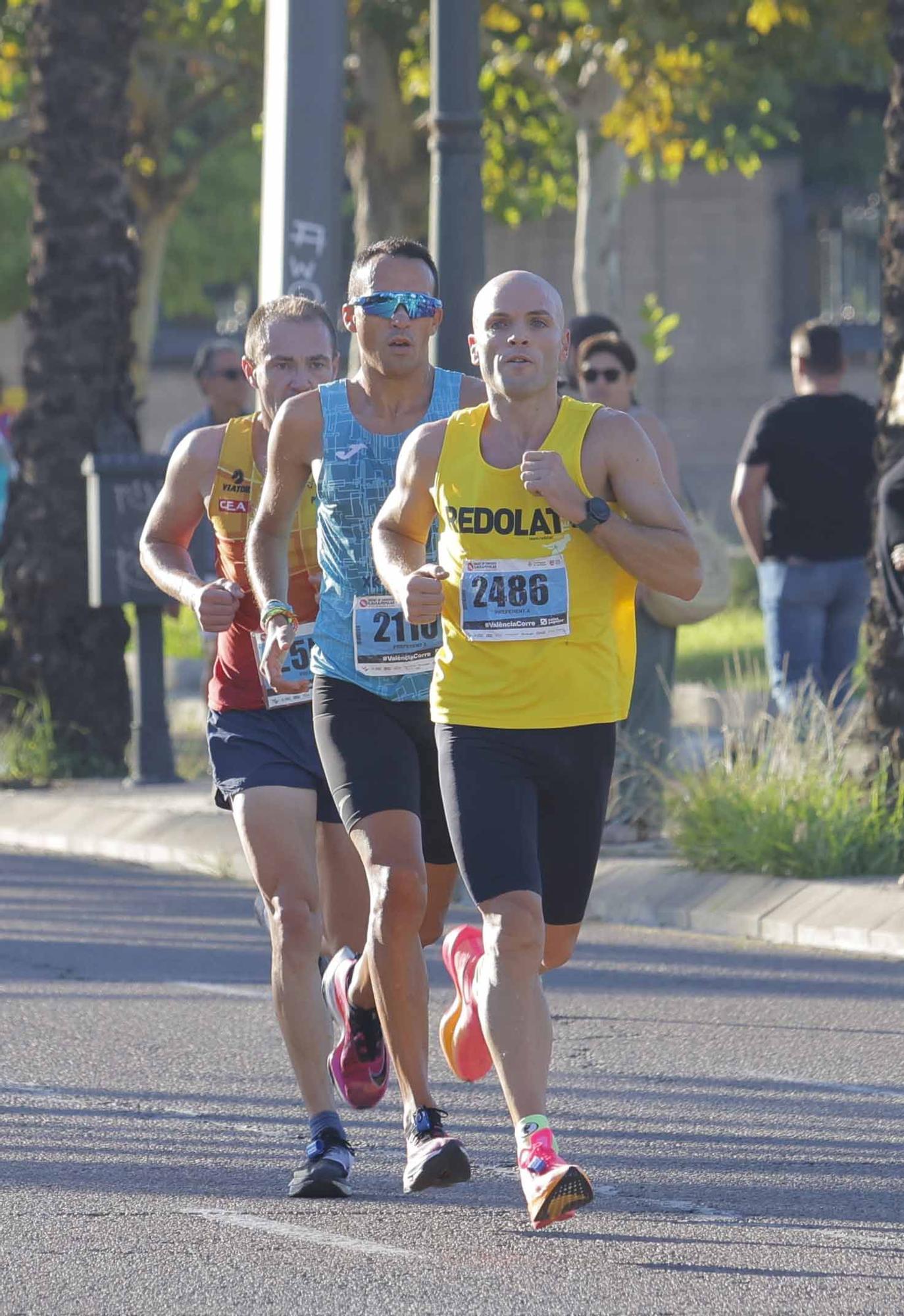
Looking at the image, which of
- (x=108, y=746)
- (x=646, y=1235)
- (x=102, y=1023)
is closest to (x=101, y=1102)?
(x=102, y=1023)

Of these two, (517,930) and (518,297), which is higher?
(518,297)

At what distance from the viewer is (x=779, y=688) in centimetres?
1165

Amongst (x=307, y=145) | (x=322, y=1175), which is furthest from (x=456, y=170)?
(x=322, y=1175)

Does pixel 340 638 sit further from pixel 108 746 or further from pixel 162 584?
pixel 108 746

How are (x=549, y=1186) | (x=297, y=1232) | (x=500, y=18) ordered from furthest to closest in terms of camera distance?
(x=500, y=18), (x=297, y=1232), (x=549, y=1186)

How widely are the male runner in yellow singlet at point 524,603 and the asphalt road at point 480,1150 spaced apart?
0.42m

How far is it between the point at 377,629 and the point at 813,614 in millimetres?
6232

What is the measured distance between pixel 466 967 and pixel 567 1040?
175cm

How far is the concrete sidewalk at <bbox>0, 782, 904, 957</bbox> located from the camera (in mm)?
9609

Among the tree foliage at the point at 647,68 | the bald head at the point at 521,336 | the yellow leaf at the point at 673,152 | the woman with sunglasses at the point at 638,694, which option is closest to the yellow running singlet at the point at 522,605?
the bald head at the point at 521,336

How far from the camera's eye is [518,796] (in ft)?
18.5

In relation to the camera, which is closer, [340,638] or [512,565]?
[512,565]

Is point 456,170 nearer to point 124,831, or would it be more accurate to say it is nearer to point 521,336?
point 124,831

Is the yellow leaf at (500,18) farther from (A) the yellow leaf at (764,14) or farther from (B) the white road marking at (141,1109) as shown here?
(B) the white road marking at (141,1109)
